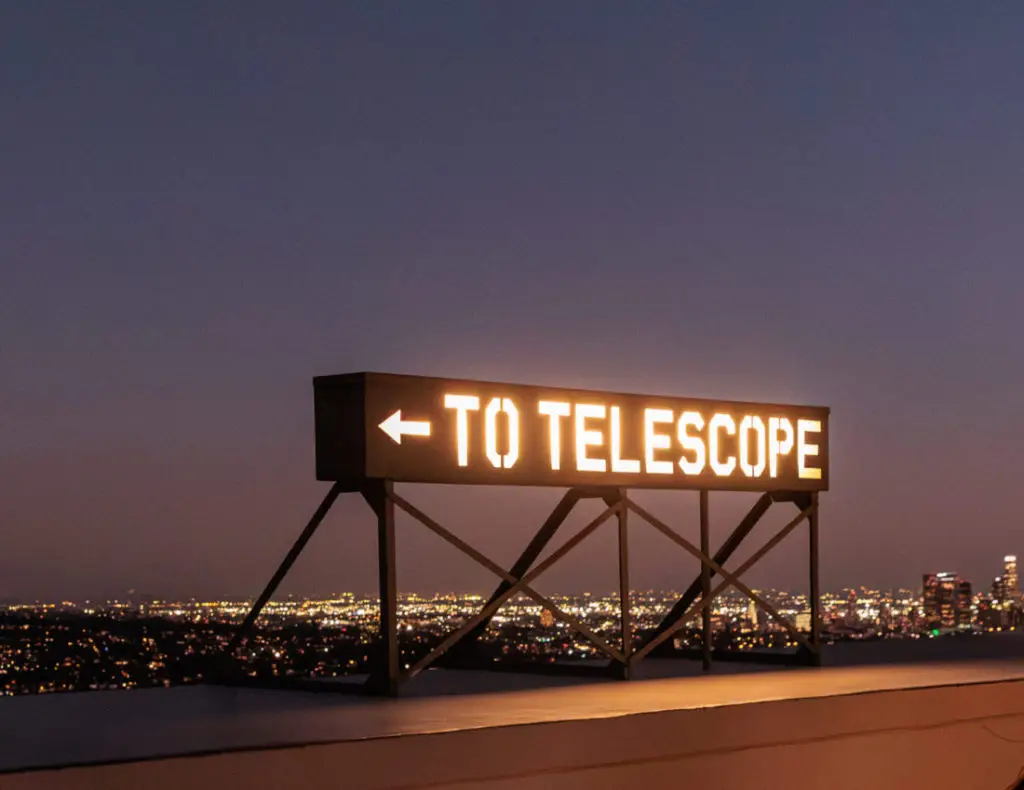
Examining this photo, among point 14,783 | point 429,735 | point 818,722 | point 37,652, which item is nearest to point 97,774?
point 14,783

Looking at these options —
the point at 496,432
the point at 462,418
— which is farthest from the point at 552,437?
the point at 462,418

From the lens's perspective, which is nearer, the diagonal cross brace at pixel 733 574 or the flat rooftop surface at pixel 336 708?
the flat rooftop surface at pixel 336 708

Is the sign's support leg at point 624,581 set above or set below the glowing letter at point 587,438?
below

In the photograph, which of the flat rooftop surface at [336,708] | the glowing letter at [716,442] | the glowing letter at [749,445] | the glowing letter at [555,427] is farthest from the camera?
the glowing letter at [749,445]

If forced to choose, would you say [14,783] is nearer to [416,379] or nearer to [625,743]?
[625,743]

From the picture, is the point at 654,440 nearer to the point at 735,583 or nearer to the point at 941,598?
the point at 735,583

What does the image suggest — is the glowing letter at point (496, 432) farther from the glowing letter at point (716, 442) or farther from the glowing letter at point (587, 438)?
the glowing letter at point (716, 442)

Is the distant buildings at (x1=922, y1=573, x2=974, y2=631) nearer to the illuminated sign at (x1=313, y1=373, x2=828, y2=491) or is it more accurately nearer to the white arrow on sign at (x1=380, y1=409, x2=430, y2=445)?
the illuminated sign at (x1=313, y1=373, x2=828, y2=491)

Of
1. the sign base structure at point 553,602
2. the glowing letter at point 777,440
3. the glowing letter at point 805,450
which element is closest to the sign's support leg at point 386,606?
the sign base structure at point 553,602

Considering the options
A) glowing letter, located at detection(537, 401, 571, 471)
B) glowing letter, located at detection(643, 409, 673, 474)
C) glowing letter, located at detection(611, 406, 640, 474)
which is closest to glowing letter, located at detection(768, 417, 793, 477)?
glowing letter, located at detection(643, 409, 673, 474)
